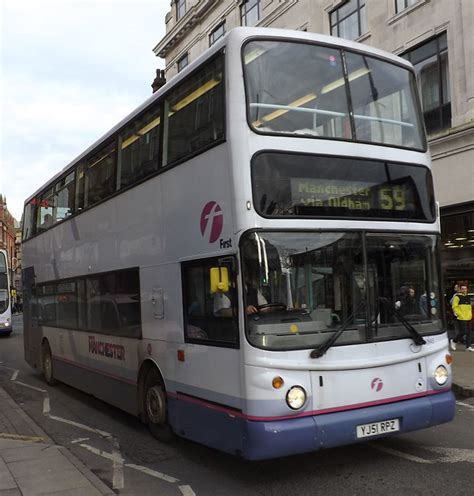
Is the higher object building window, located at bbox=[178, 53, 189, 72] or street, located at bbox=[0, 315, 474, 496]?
building window, located at bbox=[178, 53, 189, 72]

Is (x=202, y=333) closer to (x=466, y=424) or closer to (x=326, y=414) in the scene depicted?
(x=326, y=414)

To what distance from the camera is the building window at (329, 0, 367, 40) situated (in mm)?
18391

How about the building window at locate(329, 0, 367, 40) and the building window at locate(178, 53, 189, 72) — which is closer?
the building window at locate(329, 0, 367, 40)

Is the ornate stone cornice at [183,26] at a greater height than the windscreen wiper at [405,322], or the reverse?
the ornate stone cornice at [183,26]

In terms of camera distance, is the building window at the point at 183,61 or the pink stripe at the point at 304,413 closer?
the pink stripe at the point at 304,413

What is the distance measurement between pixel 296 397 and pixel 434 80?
550 inches

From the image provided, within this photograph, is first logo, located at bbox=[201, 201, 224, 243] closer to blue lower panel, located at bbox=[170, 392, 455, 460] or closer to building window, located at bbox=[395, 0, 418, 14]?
blue lower panel, located at bbox=[170, 392, 455, 460]

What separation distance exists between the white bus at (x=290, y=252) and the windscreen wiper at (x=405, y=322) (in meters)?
0.01

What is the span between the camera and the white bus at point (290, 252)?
4.79 m

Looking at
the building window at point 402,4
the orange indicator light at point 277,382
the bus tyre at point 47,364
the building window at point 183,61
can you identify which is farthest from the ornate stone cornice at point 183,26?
the orange indicator light at point 277,382

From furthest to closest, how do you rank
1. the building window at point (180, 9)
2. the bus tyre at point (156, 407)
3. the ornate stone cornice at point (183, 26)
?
the building window at point (180, 9), the ornate stone cornice at point (183, 26), the bus tyre at point (156, 407)

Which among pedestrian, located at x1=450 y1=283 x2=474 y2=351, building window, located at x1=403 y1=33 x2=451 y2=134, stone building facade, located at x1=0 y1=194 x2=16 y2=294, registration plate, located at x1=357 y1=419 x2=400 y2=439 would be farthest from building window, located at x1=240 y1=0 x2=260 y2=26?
stone building facade, located at x1=0 y1=194 x2=16 y2=294

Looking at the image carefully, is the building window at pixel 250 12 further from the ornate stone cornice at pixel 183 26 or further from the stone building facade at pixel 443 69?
the stone building facade at pixel 443 69

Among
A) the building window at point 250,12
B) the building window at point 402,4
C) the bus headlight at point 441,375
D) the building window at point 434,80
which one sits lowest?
the bus headlight at point 441,375
